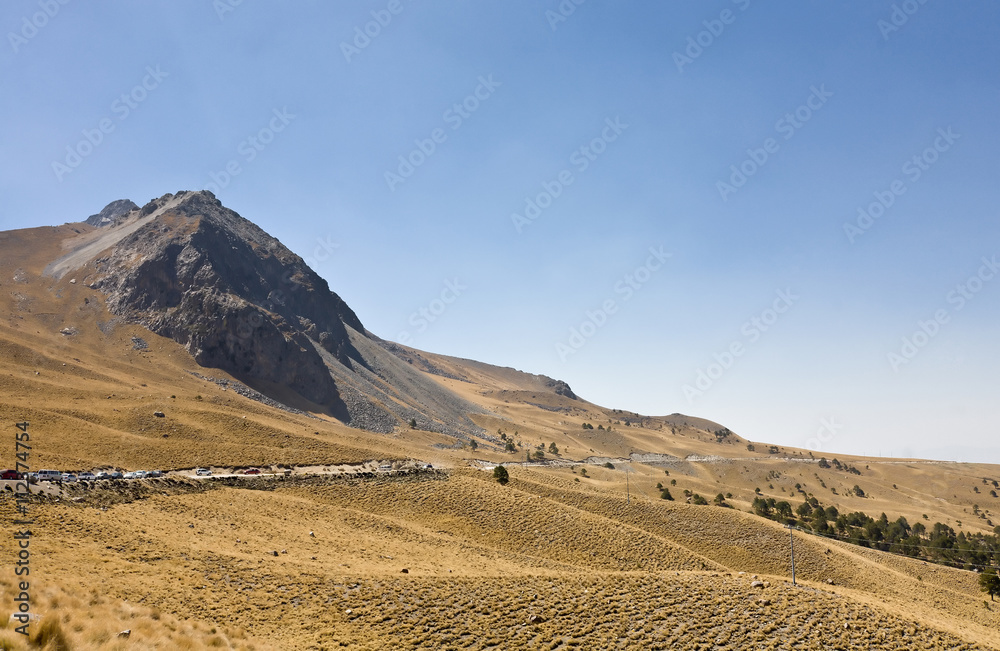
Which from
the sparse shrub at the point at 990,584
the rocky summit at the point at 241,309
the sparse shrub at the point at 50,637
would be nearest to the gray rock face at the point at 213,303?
the rocky summit at the point at 241,309

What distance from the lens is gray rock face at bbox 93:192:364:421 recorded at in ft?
352

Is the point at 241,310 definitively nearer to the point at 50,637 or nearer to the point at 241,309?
the point at 241,309

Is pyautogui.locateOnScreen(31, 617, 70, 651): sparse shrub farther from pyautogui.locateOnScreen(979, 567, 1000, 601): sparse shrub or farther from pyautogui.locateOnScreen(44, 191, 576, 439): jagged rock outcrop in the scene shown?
pyautogui.locateOnScreen(44, 191, 576, 439): jagged rock outcrop

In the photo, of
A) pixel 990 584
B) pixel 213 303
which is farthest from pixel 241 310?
pixel 990 584

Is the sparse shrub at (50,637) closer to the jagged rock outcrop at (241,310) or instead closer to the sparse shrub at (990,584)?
the sparse shrub at (990,584)

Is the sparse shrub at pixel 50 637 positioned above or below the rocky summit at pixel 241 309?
below

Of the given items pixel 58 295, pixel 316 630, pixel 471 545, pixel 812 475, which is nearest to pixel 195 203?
pixel 58 295

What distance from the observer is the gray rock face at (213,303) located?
107m

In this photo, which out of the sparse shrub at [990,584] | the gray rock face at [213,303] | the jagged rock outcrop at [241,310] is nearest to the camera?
the sparse shrub at [990,584]

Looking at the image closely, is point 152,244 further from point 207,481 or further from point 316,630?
point 316,630

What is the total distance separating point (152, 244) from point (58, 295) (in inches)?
840

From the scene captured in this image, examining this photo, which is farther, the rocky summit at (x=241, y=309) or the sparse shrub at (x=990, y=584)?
the rocky summit at (x=241, y=309)

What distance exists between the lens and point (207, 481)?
47719mm

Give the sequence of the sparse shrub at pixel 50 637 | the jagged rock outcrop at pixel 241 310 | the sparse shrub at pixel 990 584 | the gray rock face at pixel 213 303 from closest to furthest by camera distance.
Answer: the sparse shrub at pixel 50 637, the sparse shrub at pixel 990 584, the gray rock face at pixel 213 303, the jagged rock outcrop at pixel 241 310
